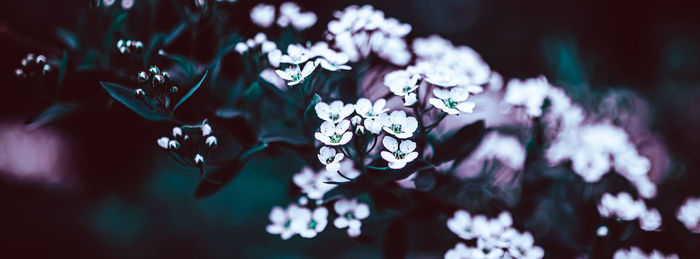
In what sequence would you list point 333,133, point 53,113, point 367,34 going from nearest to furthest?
point 333,133 < point 53,113 < point 367,34

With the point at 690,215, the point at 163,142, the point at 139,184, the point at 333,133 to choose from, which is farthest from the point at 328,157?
the point at 139,184

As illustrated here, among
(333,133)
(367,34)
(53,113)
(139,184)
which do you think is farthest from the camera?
(139,184)

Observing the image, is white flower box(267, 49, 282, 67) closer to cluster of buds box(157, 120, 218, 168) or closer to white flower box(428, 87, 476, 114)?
cluster of buds box(157, 120, 218, 168)

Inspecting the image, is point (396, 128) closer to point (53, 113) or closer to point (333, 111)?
point (333, 111)

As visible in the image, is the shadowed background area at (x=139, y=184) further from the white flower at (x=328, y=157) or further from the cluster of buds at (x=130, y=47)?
the white flower at (x=328, y=157)

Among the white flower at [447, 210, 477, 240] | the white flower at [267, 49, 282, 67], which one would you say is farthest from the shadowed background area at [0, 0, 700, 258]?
the white flower at [267, 49, 282, 67]

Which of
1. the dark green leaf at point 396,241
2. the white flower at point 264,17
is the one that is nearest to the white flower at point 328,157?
the dark green leaf at point 396,241

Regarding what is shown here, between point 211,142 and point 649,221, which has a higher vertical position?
point 649,221
